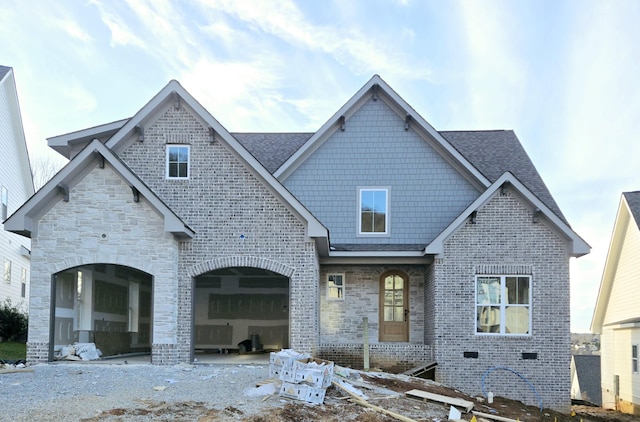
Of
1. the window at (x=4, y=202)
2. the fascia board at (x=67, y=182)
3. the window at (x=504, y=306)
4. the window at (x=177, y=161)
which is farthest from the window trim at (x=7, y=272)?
the window at (x=504, y=306)

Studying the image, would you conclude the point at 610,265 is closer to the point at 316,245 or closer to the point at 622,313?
the point at 622,313

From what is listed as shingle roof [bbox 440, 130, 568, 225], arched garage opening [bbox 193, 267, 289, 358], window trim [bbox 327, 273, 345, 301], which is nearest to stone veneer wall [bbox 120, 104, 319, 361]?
window trim [bbox 327, 273, 345, 301]

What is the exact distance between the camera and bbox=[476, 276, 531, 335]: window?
1864 centimetres

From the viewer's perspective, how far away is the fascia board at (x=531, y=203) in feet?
60.2

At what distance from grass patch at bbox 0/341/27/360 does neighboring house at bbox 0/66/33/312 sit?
372cm

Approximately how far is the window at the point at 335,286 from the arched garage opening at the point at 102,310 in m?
5.37

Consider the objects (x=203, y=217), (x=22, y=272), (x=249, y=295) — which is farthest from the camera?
(x=22, y=272)

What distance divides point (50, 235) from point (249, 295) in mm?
9155

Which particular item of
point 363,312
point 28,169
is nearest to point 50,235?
point 363,312

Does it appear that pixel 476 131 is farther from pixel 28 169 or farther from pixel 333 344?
pixel 28 169

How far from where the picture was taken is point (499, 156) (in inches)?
894

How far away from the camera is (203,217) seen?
17250mm

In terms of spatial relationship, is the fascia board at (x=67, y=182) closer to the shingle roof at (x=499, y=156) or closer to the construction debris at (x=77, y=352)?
the construction debris at (x=77, y=352)

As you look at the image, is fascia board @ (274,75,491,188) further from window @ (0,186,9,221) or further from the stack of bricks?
window @ (0,186,9,221)
